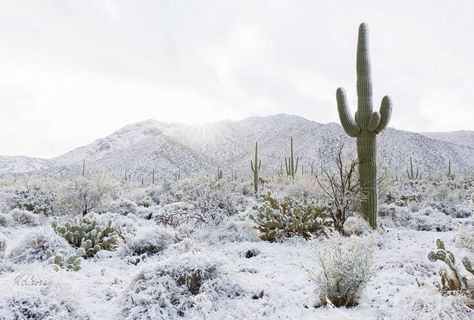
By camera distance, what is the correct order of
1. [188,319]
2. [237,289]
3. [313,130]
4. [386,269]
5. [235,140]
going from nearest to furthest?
[188,319]
[237,289]
[386,269]
[313,130]
[235,140]

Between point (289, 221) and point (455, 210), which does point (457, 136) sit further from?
point (289, 221)

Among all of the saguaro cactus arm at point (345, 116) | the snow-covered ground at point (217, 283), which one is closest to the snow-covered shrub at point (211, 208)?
the snow-covered ground at point (217, 283)

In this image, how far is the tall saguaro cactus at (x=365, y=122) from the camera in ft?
32.1

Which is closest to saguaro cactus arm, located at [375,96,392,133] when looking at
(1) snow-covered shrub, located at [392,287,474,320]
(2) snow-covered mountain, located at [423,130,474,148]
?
(1) snow-covered shrub, located at [392,287,474,320]

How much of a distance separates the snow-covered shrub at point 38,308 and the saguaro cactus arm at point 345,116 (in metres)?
8.35

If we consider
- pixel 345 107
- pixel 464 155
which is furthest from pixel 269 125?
pixel 345 107

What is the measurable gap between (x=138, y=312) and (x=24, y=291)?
52.5 inches

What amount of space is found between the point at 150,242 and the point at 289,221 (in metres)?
3.41

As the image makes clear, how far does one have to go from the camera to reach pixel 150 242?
814cm

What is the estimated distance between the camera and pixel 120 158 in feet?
313

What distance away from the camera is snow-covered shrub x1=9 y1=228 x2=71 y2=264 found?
23.9 feet

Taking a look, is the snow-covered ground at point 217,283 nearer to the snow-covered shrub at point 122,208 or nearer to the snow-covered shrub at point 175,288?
the snow-covered shrub at point 175,288

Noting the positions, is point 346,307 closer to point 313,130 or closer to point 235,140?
point 313,130

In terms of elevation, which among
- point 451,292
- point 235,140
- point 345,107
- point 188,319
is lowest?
point 188,319
